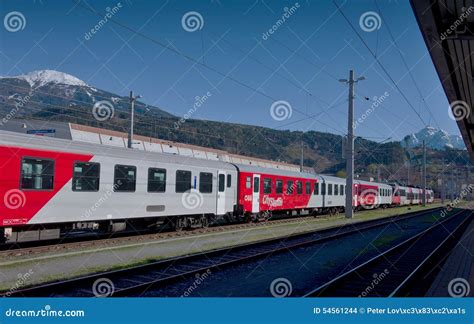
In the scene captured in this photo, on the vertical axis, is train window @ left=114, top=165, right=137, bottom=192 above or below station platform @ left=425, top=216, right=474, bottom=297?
above

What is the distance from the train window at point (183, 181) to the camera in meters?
19.3

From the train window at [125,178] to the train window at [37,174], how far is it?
105 inches

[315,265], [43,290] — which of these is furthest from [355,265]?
[43,290]

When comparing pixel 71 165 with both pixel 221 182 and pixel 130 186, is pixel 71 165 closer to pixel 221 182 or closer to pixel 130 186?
pixel 130 186

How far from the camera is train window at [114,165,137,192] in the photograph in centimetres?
1611

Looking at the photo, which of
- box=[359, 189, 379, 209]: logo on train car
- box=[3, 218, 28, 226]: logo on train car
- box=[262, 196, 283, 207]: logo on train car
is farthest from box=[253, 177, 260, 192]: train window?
box=[359, 189, 379, 209]: logo on train car

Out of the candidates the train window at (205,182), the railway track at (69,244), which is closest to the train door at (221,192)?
the train window at (205,182)
